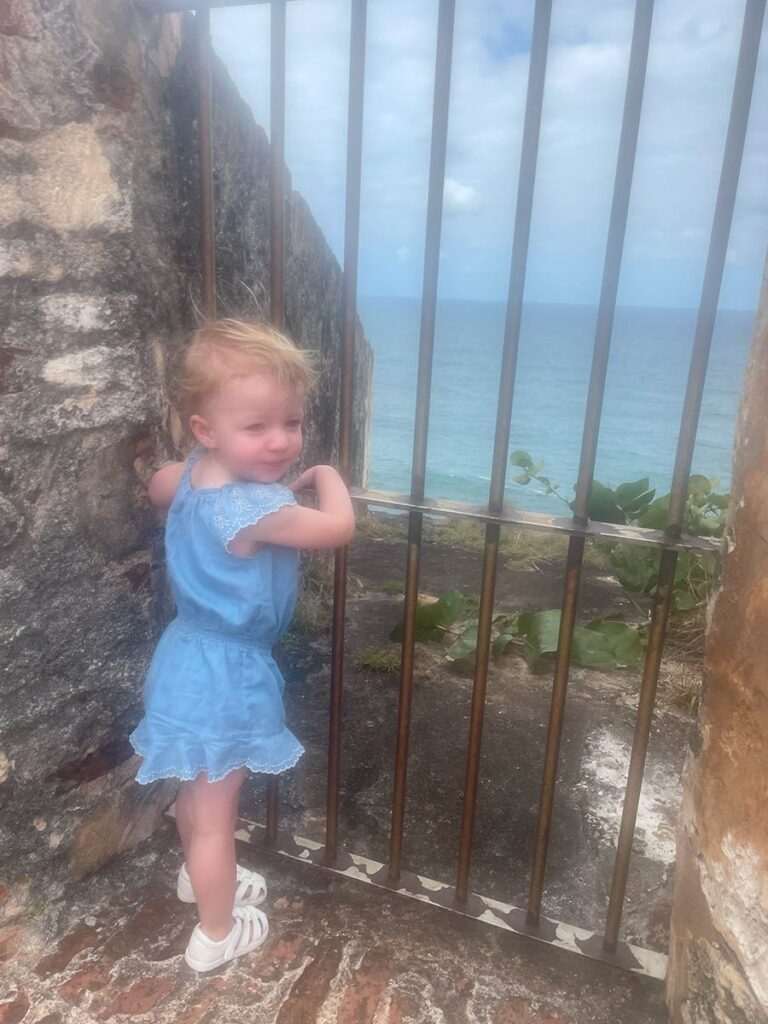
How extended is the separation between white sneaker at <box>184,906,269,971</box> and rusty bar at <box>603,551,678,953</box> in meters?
0.80

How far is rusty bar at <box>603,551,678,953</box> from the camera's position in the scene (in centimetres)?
159

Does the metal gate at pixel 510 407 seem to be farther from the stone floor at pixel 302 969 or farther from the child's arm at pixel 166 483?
the child's arm at pixel 166 483

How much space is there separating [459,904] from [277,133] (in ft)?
6.02

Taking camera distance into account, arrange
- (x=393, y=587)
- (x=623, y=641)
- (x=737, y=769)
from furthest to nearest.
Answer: (x=393, y=587) < (x=623, y=641) < (x=737, y=769)

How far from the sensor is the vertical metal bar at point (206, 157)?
1657 millimetres

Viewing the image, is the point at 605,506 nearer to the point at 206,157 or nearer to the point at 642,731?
the point at 642,731

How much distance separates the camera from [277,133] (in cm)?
167

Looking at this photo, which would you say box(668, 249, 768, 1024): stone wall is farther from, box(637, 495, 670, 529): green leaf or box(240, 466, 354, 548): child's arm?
box(637, 495, 670, 529): green leaf

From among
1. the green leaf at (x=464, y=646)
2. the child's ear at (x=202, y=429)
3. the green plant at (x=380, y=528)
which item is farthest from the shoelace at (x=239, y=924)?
the green plant at (x=380, y=528)

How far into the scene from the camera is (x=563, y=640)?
5.55 ft

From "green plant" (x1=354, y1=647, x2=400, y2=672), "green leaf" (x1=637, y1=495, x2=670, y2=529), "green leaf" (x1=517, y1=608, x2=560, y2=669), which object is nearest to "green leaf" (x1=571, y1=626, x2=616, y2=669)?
"green leaf" (x1=517, y1=608, x2=560, y2=669)

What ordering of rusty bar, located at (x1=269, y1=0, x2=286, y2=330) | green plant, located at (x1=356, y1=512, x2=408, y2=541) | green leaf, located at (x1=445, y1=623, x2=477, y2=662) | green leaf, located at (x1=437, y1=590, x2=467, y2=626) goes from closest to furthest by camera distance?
rusty bar, located at (x1=269, y1=0, x2=286, y2=330)
green leaf, located at (x1=445, y1=623, x2=477, y2=662)
green leaf, located at (x1=437, y1=590, x2=467, y2=626)
green plant, located at (x1=356, y1=512, x2=408, y2=541)

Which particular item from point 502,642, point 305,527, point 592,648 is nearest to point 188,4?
point 305,527

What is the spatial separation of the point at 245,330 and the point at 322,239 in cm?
267
